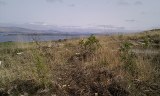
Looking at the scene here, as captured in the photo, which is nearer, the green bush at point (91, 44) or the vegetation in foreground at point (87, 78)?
the vegetation in foreground at point (87, 78)

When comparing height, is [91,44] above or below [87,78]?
above

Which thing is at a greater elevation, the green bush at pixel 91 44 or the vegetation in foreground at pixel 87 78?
the green bush at pixel 91 44

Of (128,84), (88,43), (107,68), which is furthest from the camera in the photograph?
(88,43)

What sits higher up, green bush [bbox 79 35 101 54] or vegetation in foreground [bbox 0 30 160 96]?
green bush [bbox 79 35 101 54]

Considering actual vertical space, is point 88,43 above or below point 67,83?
above

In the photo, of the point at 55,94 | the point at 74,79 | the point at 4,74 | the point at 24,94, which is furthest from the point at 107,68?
the point at 4,74

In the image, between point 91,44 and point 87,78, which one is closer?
point 87,78

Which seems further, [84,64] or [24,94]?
[84,64]

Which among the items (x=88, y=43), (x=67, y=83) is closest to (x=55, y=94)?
(x=67, y=83)

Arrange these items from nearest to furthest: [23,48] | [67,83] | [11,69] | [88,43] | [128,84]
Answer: [128,84], [67,83], [11,69], [88,43], [23,48]

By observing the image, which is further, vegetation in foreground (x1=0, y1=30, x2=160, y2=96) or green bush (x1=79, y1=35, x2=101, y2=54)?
green bush (x1=79, y1=35, x2=101, y2=54)

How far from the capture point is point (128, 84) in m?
5.64

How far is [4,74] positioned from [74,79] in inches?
73.4

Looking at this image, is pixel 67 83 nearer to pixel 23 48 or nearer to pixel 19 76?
pixel 19 76
